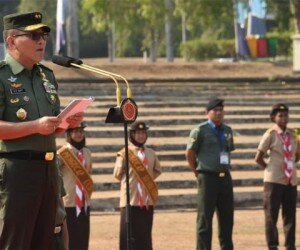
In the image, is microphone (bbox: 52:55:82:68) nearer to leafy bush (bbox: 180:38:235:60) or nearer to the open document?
the open document

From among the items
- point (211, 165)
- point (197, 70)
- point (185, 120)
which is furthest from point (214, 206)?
point (197, 70)

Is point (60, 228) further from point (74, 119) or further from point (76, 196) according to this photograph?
point (76, 196)

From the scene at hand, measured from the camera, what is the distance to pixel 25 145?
20.4 feet

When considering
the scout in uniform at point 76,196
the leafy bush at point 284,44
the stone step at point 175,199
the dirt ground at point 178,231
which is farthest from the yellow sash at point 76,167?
the leafy bush at point 284,44

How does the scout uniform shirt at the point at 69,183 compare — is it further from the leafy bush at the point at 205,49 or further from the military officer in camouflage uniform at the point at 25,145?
the leafy bush at the point at 205,49

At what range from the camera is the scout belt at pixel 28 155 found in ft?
20.4

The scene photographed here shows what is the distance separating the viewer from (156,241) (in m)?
14.0

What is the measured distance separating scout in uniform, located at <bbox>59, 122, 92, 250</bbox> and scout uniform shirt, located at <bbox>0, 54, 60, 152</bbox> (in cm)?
526

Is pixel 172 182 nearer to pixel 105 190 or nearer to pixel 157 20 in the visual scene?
pixel 105 190

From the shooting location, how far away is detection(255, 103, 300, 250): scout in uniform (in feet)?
42.6

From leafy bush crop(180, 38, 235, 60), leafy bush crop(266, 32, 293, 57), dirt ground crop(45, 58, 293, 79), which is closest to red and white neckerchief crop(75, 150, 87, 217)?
dirt ground crop(45, 58, 293, 79)

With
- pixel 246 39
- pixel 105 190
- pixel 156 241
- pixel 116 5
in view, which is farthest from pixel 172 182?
pixel 246 39

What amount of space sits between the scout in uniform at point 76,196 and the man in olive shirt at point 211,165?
1252 millimetres

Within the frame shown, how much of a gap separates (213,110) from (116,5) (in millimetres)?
26596
